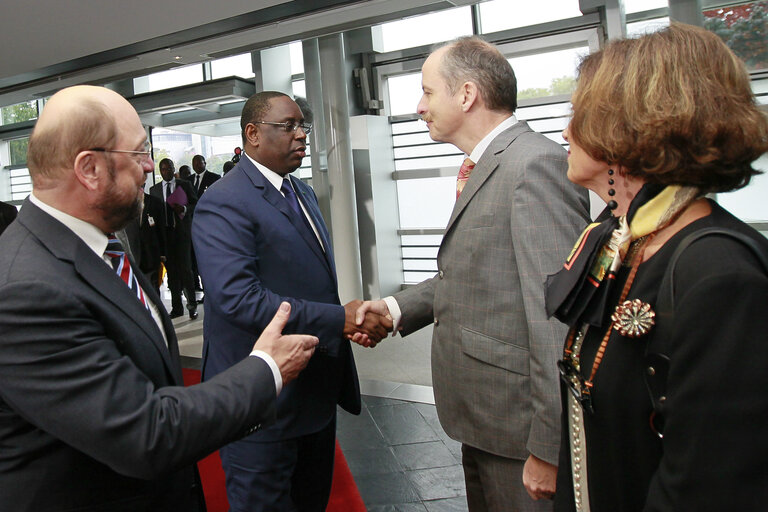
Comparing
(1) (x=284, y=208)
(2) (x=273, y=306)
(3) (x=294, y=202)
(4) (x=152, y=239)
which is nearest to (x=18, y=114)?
(4) (x=152, y=239)

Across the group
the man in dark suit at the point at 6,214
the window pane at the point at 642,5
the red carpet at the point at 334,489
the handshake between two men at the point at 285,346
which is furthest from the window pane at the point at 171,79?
the handshake between two men at the point at 285,346

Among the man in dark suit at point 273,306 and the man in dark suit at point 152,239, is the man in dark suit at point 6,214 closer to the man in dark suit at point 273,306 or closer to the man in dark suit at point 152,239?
the man in dark suit at point 152,239

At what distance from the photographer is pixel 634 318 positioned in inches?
41.1

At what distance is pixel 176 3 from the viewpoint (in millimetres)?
3520

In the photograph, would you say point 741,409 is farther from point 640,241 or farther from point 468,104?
point 468,104

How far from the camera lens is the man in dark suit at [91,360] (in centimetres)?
120

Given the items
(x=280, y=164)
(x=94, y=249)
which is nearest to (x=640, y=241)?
(x=94, y=249)

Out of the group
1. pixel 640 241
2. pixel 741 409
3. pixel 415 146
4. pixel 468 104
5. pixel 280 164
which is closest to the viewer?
pixel 741 409

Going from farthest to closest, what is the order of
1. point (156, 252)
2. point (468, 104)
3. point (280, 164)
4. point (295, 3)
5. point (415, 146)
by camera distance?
point (415, 146) → point (156, 252) → point (295, 3) → point (280, 164) → point (468, 104)

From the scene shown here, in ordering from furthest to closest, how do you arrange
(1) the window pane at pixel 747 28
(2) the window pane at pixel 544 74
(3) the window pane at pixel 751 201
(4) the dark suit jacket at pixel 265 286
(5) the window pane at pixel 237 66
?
(5) the window pane at pixel 237 66
(2) the window pane at pixel 544 74
(3) the window pane at pixel 751 201
(1) the window pane at pixel 747 28
(4) the dark suit jacket at pixel 265 286

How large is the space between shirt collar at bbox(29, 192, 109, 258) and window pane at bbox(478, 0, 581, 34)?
6.39 m

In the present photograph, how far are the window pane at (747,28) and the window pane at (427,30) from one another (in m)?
4.33

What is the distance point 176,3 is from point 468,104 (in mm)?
2361

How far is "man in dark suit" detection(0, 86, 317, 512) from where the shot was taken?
1.20m
